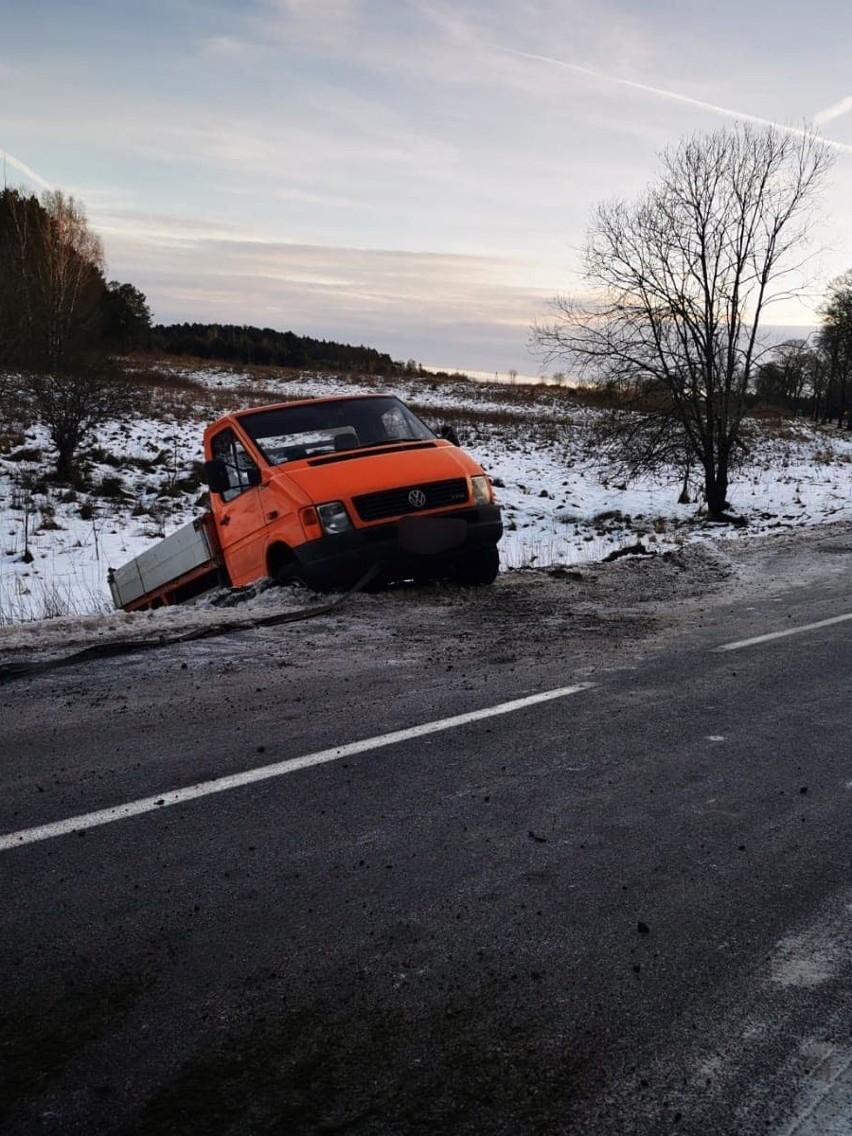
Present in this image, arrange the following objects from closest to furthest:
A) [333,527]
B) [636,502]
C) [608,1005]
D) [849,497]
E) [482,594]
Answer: [608,1005] → [333,527] → [482,594] → [849,497] → [636,502]

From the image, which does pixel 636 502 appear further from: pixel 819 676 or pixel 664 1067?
pixel 664 1067

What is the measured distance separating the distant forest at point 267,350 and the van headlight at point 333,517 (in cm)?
5755

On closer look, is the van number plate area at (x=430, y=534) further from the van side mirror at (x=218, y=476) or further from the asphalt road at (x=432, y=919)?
the asphalt road at (x=432, y=919)

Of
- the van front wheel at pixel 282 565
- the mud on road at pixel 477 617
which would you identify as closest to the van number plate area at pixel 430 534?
the mud on road at pixel 477 617

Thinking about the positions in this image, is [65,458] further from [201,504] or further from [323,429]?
[323,429]

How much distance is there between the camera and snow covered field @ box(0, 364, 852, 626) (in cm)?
1485

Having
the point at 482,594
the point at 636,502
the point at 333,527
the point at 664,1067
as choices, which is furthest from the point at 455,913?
the point at 636,502

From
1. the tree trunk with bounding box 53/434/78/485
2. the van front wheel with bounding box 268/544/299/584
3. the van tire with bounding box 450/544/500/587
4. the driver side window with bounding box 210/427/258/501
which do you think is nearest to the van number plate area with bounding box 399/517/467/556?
the van tire with bounding box 450/544/500/587

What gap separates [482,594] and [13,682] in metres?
4.52

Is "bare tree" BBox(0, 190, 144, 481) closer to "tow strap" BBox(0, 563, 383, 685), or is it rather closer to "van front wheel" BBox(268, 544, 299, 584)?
"van front wheel" BBox(268, 544, 299, 584)

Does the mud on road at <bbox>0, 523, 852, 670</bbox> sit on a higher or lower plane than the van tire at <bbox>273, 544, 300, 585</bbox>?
lower

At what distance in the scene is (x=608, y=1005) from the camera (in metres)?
2.47

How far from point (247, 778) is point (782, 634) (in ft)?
15.2

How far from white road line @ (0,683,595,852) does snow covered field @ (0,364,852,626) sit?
6.44 meters
